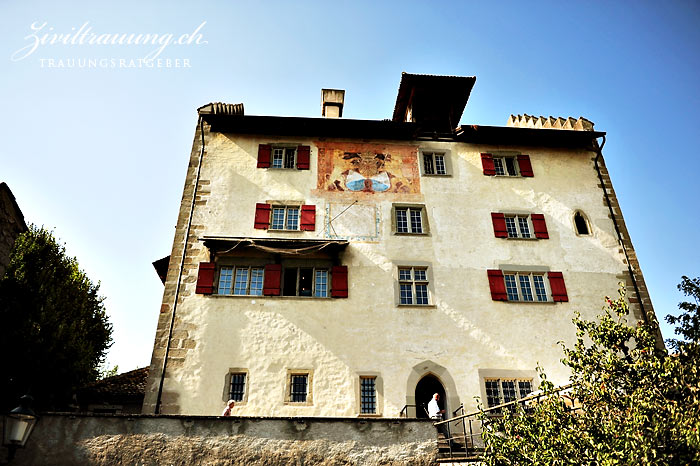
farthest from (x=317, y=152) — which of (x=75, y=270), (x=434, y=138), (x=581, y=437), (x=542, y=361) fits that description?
(x=581, y=437)

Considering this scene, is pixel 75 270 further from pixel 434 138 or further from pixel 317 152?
pixel 434 138

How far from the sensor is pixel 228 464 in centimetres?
1029

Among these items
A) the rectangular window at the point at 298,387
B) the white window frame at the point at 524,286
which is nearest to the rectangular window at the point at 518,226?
the white window frame at the point at 524,286

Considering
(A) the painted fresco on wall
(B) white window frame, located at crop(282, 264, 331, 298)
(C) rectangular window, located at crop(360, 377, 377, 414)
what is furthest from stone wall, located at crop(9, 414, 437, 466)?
(A) the painted fresco on wall

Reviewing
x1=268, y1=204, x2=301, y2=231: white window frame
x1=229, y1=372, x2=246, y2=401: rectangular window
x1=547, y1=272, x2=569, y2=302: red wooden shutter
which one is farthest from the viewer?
x1=268, y1=204, x2=301, y2=231: white window frame

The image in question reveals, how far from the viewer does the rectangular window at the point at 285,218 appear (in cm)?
1723

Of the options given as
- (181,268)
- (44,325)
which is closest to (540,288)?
(181,268)

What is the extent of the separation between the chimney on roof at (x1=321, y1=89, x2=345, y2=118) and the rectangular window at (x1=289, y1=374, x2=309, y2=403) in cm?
1129

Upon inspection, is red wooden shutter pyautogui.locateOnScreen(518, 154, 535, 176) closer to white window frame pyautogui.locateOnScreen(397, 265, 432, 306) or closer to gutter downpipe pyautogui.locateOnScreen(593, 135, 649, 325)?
gutter downpipe pyautogui.locateOnScreen(593, 135, 649, 325)

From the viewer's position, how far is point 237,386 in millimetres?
14406

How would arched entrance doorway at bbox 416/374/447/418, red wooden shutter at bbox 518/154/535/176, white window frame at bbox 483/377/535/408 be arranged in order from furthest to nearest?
1. red wooden shutter at bbox 518/154/535/176
2. arched entrance doorway at bbox 416/374/447/418
3. white window frame at bbox 483/377/535/408

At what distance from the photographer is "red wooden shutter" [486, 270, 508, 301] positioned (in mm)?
16156

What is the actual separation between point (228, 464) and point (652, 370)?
800 centimetres

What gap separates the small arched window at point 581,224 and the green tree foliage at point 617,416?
A: 10.0 metres
